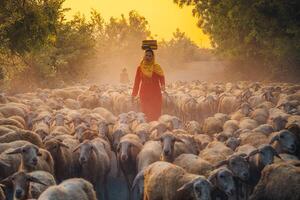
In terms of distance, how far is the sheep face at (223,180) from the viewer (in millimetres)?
Answer: 7230

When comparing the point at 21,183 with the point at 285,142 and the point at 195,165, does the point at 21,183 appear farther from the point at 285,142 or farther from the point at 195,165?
the point at 285,142

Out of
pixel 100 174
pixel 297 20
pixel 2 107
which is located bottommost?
pixel 100 174

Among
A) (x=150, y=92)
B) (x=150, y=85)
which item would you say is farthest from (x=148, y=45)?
(x=150, y=92)

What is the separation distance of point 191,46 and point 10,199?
72162 millimetres

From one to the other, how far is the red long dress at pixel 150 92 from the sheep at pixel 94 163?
472 centimetres

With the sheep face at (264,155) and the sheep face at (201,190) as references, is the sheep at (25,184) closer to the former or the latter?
the sheep face at (201,190)

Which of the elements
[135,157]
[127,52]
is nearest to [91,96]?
[135,157]

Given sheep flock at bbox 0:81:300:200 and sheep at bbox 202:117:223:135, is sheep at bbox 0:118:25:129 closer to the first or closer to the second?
sheep flock at bbox 0:81:300:200

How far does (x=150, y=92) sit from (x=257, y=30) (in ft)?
50.9

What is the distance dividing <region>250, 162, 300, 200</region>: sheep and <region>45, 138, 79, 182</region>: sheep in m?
4.13

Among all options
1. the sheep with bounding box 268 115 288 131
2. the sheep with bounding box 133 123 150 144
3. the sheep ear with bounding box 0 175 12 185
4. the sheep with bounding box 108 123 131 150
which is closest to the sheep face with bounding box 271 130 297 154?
the sheep with bounding box 268 115 288 131

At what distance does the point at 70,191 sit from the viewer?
6.71 m

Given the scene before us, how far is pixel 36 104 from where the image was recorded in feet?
58.5

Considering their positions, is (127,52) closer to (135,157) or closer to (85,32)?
(85,32)
